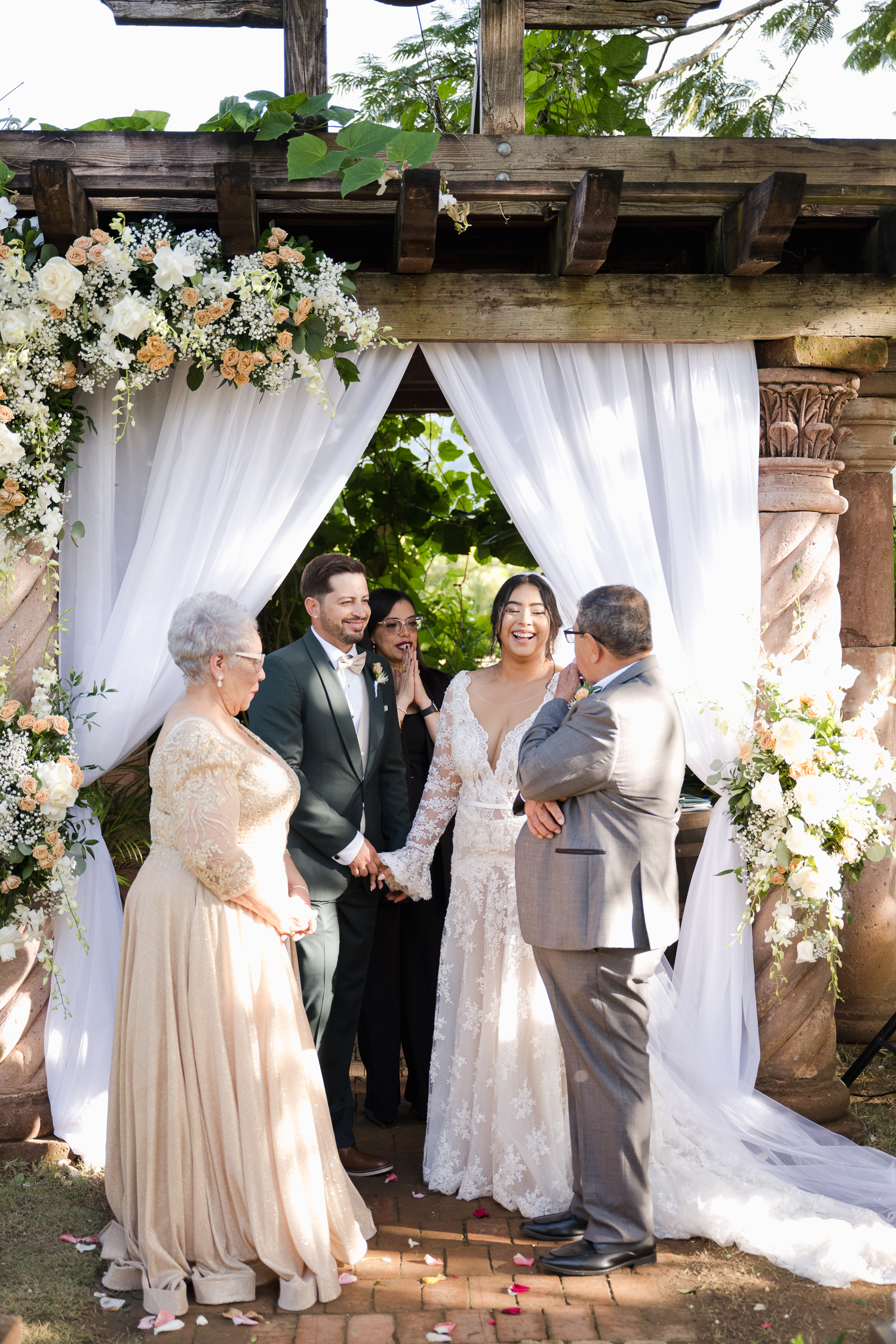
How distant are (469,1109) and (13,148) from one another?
3644 mm

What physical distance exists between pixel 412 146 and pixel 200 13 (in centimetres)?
93

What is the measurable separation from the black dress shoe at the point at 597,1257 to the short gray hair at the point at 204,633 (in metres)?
1.94

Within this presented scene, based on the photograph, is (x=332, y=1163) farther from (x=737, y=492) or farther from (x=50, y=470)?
(x=737, y=492)

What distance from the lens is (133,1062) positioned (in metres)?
3.15

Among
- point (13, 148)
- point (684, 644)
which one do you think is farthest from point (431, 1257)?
point (13, 148)

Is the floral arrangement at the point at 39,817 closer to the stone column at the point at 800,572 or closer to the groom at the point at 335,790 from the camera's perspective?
the groom at the point at 335,790

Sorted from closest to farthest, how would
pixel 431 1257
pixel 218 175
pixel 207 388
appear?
pixel 431 1257 → pixel 218 175 → pixel 207 388

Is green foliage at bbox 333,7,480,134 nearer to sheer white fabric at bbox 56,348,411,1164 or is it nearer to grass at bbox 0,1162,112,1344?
sheer white fabric at bbox 56,348,411,1164

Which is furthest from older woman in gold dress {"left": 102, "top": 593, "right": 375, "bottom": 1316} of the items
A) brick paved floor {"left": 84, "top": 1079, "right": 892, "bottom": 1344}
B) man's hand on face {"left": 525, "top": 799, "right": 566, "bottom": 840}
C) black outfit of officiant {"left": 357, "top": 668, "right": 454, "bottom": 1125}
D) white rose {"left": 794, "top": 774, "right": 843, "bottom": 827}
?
white rose {"left": 794, "top": 774, "right": 843, "bottom": 827}

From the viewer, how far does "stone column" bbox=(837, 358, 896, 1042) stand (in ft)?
17.5

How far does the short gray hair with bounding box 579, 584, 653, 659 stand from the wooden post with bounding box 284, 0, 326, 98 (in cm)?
208

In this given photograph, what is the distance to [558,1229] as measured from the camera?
3.50 metres

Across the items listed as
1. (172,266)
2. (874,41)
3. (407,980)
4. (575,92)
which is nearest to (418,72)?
(575,92)

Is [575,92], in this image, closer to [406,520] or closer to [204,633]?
[406,520]
